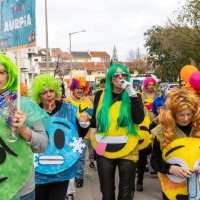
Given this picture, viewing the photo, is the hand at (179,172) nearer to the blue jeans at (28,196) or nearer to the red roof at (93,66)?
the blue jeans at (28,196)

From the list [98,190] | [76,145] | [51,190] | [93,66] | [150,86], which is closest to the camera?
[51,190]

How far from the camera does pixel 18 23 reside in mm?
2225

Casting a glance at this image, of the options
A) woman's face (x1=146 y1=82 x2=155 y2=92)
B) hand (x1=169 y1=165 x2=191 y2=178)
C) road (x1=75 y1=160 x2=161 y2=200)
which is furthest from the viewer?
woman's face (x1=146 y1=82 x2=155 y2=92)

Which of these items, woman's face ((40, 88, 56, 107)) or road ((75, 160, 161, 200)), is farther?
road ((75, 160, 161, 200))

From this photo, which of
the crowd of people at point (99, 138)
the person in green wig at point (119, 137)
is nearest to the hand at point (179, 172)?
the crowd of people at point (99, 138)

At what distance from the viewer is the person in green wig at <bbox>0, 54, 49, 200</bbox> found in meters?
2.09

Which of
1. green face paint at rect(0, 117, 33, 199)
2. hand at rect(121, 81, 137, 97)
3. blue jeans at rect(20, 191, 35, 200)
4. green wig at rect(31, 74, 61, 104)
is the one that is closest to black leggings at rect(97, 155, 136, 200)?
hand at rect(121, 81, 137, 97)

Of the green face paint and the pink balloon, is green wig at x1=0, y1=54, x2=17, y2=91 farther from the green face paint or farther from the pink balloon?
the pink balloon

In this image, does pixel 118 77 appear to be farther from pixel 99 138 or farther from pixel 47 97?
pixel 47 97

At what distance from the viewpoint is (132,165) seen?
3.77 m

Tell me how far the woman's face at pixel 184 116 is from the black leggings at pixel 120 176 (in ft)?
3.30

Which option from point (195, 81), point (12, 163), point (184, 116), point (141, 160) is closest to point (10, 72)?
point (12, 163)

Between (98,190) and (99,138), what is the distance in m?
2.21

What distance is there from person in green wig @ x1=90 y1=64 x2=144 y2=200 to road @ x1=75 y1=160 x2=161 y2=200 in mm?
1681
